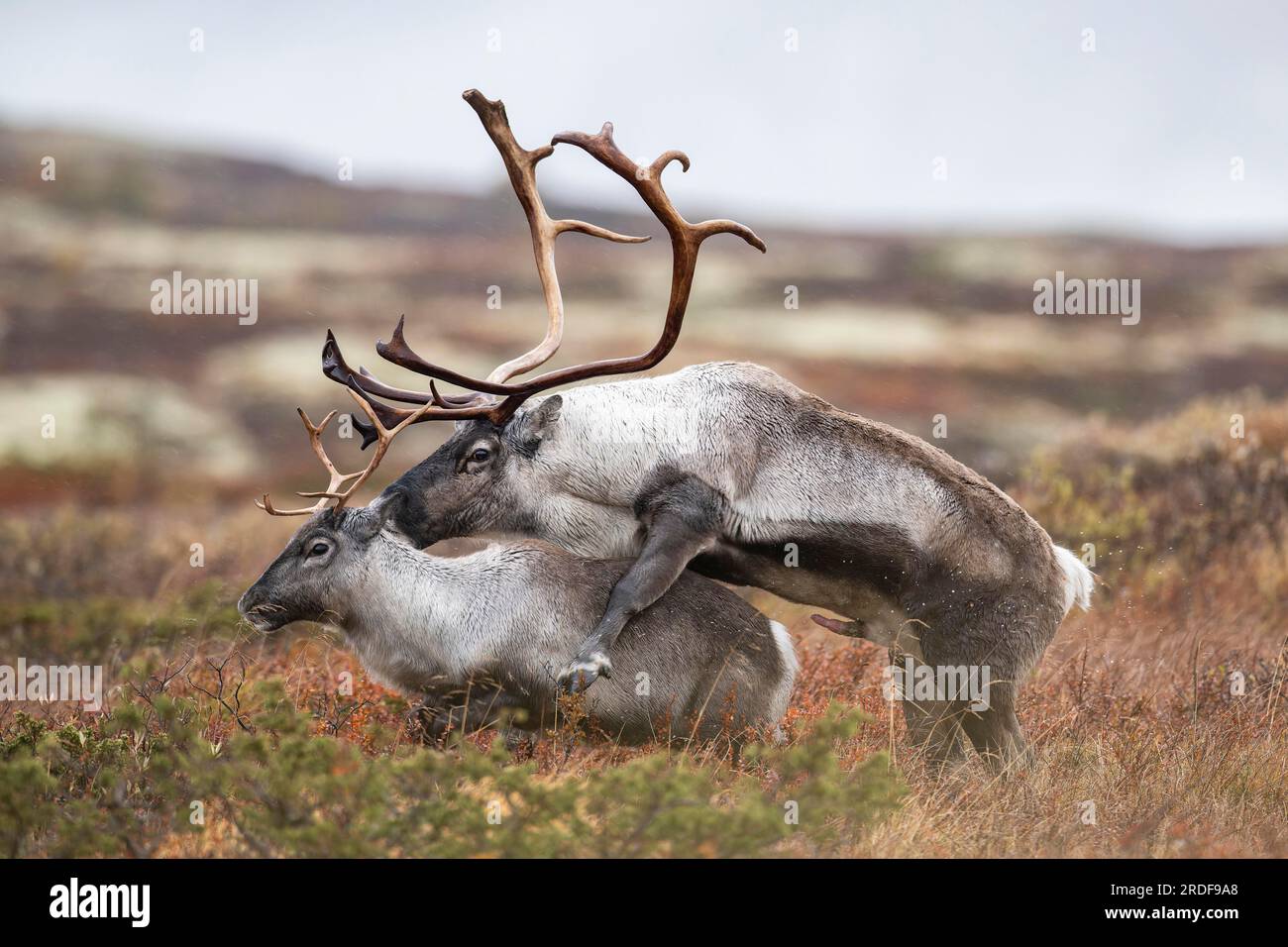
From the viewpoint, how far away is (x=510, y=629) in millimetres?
6973

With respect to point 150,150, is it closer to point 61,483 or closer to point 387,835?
point 61,483

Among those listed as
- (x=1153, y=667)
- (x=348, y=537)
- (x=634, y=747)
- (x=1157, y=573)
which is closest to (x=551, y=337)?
(x=348, y=537)

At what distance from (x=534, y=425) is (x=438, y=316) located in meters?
27.3

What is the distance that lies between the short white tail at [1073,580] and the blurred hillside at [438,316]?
9695 millimetres

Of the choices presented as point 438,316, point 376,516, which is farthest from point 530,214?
point 438,316

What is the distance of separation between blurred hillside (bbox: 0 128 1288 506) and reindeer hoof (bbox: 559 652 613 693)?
1131 cm

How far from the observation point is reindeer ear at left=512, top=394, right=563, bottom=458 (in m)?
7.31

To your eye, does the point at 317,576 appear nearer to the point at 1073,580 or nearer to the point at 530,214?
the point at 530,214

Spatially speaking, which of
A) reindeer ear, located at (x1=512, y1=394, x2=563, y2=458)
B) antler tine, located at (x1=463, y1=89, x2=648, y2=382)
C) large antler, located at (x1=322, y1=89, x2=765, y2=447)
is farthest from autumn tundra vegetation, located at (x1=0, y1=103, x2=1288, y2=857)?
antler tine, located at (x1=463, y1=89, x2=648, y2=382)

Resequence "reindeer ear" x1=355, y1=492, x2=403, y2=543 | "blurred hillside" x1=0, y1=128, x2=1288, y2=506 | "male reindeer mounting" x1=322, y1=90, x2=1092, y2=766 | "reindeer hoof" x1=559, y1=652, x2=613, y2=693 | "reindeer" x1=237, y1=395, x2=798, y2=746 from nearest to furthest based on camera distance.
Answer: "reindeer hoof" x1=559, y1=652, x2=613, y2=693, "reindeer" x1=237, y1=395, x2=798, y2=746, "male reindeer mounting" x1=322, y1=90, x2=1092, y2=766, "reindeer ear" x1=355, y1=492, x2=403, y2=543, "blurred hillside" x1=0, y1=128, x2=1288, y2=506

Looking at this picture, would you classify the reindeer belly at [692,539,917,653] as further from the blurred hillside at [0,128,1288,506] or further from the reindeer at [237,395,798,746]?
the blurred hillside at [0,128,1288,506]

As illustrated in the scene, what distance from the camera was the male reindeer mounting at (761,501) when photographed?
712 centimetres
